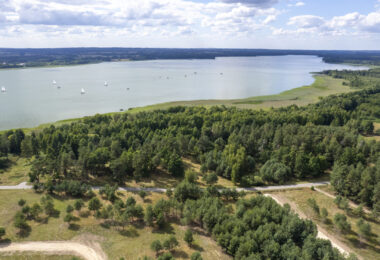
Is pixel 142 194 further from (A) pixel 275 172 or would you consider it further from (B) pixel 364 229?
(B) pixel 364 229

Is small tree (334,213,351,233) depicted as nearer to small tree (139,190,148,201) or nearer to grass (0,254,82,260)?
small tree (139,190,148,201)

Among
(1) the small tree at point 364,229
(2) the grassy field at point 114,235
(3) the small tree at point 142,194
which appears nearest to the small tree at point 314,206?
(1) the small tree at point 364,229

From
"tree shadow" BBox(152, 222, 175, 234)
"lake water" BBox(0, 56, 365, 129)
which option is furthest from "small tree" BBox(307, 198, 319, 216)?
"lake water" BBox(0, 56, 365, 129)

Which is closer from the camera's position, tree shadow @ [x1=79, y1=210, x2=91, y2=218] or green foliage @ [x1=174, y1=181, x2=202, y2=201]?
tree shadow @ [x1=79, y1=210, x2=91, y2=218]

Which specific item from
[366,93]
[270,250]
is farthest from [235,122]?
[366,93]

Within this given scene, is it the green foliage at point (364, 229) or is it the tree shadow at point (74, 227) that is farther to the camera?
the tree shadow at point (74, 227)

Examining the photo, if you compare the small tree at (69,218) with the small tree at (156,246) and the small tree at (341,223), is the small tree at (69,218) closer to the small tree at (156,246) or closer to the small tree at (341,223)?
the small tree at (156,246)
